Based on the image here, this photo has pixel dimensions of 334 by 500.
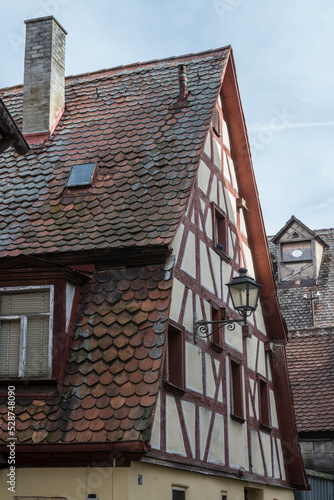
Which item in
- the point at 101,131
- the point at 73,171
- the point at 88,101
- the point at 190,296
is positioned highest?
the point at 88,101

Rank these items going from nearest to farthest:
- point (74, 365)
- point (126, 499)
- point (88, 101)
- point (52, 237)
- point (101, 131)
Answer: point (126, 499), point (74, 365), point (52, 237), point (101, 131), point (88, 101)

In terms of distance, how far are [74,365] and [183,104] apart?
5.66 m

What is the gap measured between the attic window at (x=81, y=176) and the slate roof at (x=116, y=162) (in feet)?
0.48

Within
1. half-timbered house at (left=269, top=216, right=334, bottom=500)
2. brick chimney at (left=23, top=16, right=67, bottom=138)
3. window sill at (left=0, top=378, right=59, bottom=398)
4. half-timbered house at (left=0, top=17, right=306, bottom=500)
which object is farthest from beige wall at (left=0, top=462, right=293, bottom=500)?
half-timbered house at (left=269, top=216, right=334, bottom=500)

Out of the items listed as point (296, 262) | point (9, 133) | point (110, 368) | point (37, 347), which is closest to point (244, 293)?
point (110, 368)

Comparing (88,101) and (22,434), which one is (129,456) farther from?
(88,101)

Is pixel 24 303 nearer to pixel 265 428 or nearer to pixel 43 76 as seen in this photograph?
pixel 43 76

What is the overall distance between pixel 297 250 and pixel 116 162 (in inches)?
635

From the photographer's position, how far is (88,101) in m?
16.2

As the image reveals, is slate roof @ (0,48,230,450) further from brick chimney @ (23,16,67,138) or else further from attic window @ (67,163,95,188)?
brick chimney @ (23,16,67,138)

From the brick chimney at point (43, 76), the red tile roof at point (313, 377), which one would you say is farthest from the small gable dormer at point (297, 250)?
the brick chimney at point (43, 76)

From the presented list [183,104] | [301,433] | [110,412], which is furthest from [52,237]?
[301,433]

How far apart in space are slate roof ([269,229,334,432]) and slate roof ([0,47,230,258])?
28.8 feet

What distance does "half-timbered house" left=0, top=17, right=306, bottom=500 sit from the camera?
35.0ft
